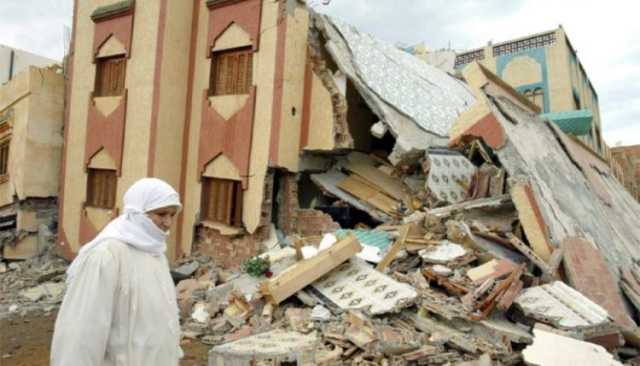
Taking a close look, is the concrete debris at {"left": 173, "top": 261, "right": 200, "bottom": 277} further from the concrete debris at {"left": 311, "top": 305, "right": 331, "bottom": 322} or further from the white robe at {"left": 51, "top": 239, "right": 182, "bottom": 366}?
the white robe at {"left": 51, "top": 239, "right": 182, "bottom": 366}

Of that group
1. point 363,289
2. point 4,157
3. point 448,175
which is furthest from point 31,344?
point 4,157

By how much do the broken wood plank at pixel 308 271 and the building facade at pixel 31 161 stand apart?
30.7ft

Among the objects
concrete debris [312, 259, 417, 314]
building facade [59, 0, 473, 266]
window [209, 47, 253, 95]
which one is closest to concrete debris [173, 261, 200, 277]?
building facade [59, 0, 473, 266]

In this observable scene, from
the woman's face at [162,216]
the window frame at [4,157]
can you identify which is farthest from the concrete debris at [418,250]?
the window frame at [4,157]

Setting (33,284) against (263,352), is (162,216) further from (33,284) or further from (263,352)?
(33,284)

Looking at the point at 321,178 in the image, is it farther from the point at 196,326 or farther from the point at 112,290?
the point at 112,290

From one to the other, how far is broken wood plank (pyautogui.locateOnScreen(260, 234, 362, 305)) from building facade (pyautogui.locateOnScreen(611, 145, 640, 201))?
20973 mm

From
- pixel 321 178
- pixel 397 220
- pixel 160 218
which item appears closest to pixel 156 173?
pixel 321 178

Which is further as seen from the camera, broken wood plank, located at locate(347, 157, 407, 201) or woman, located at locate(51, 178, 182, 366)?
broken wood plank, located at locate(347, 157, 407, 201)

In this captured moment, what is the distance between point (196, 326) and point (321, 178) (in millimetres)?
4092

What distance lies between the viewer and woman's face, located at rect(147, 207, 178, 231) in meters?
2.10

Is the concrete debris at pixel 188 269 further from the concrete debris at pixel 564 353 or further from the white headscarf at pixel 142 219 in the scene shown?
the white headscarf at pixel 142 219

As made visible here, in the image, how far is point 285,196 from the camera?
8852 mm

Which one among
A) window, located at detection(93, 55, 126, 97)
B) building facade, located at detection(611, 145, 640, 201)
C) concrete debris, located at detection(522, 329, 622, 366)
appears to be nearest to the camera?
concrete debris, located at detection(522, 329, 622, 366)
